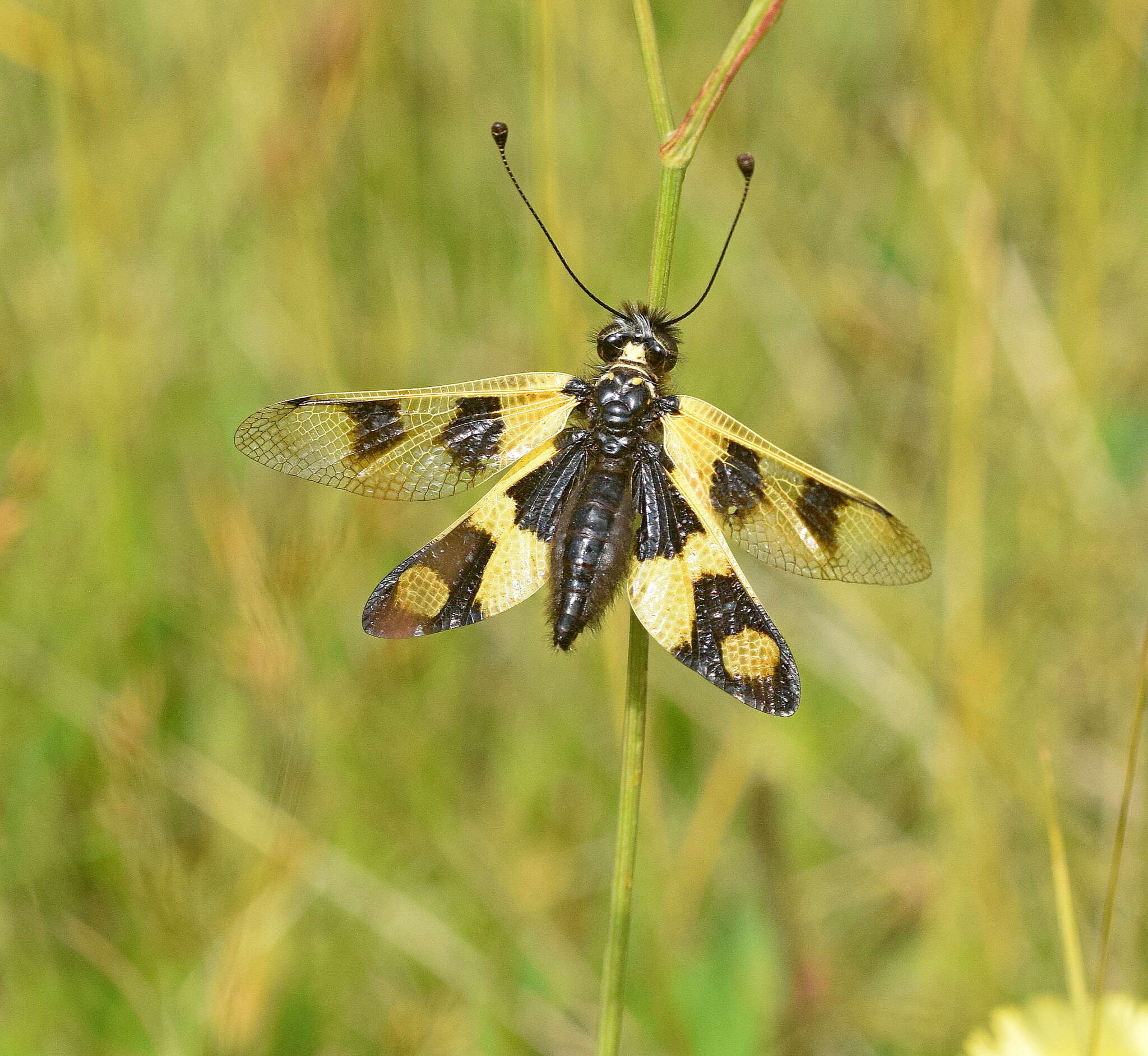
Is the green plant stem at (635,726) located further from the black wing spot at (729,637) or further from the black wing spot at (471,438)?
the black wing spot at (471,438)

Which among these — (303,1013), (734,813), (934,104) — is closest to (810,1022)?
(734,813)

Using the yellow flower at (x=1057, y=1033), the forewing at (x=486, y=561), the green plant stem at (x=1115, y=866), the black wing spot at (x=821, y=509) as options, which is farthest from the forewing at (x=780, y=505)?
the yellow flower at (x=1057, y=1033)

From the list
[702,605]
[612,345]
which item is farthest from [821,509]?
[612,345]

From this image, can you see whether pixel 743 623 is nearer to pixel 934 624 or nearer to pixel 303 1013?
pixel 303 1013

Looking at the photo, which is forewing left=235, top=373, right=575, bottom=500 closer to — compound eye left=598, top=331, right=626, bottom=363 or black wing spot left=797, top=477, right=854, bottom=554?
compound eye left=598, top=331, right=626, bottom=363

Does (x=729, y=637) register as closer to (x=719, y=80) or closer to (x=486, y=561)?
(x=486, y=561)
